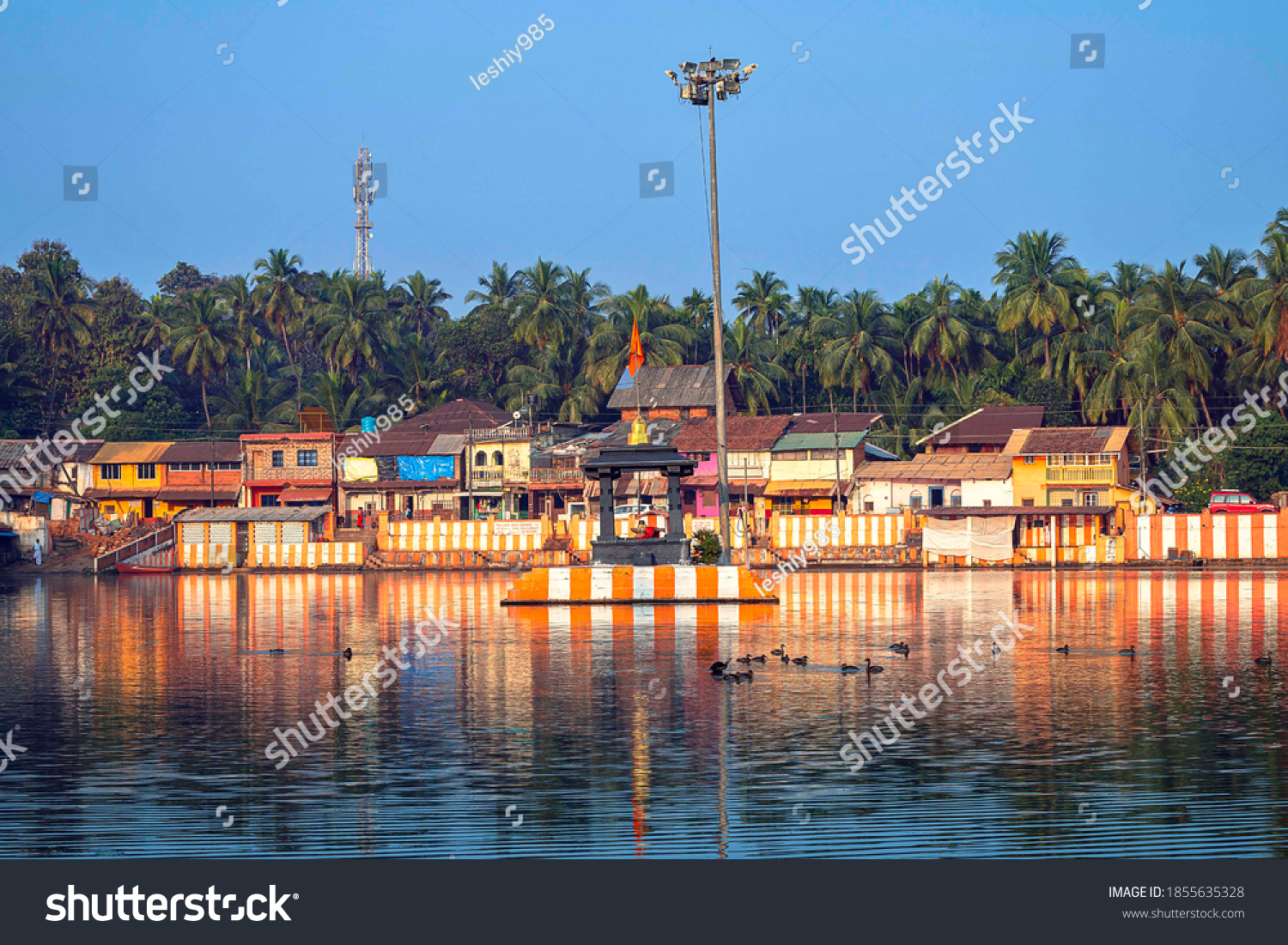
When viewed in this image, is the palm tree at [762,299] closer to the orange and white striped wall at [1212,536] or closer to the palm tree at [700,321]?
the palm tree at [700,321]

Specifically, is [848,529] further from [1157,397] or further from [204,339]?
[204,339]

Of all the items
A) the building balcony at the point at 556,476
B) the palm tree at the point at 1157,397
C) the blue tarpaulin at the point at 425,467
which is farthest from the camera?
the blue tarpaulin at the point at 425,467

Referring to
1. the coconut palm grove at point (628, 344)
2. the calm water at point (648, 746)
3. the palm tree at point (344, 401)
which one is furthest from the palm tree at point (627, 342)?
the calm water at point (648, 746)

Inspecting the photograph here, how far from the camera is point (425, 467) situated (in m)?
77.4

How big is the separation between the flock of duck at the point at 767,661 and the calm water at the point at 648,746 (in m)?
0.25

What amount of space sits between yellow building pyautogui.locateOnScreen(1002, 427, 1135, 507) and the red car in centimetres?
382

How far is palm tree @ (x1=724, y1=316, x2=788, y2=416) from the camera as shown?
81.9 metres

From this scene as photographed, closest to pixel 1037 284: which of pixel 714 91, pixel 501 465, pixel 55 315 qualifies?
pixel 501 465

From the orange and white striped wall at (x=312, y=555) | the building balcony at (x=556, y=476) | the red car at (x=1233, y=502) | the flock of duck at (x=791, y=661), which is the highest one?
the building balcony at (x=556, y=476)

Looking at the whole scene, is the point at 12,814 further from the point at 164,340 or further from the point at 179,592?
the point at 164,340

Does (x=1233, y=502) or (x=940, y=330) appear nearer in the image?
(x=1233, y=502)

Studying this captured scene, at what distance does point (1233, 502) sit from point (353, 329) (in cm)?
5057

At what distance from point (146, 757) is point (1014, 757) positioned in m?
8.56

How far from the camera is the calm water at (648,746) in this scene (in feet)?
36.4
